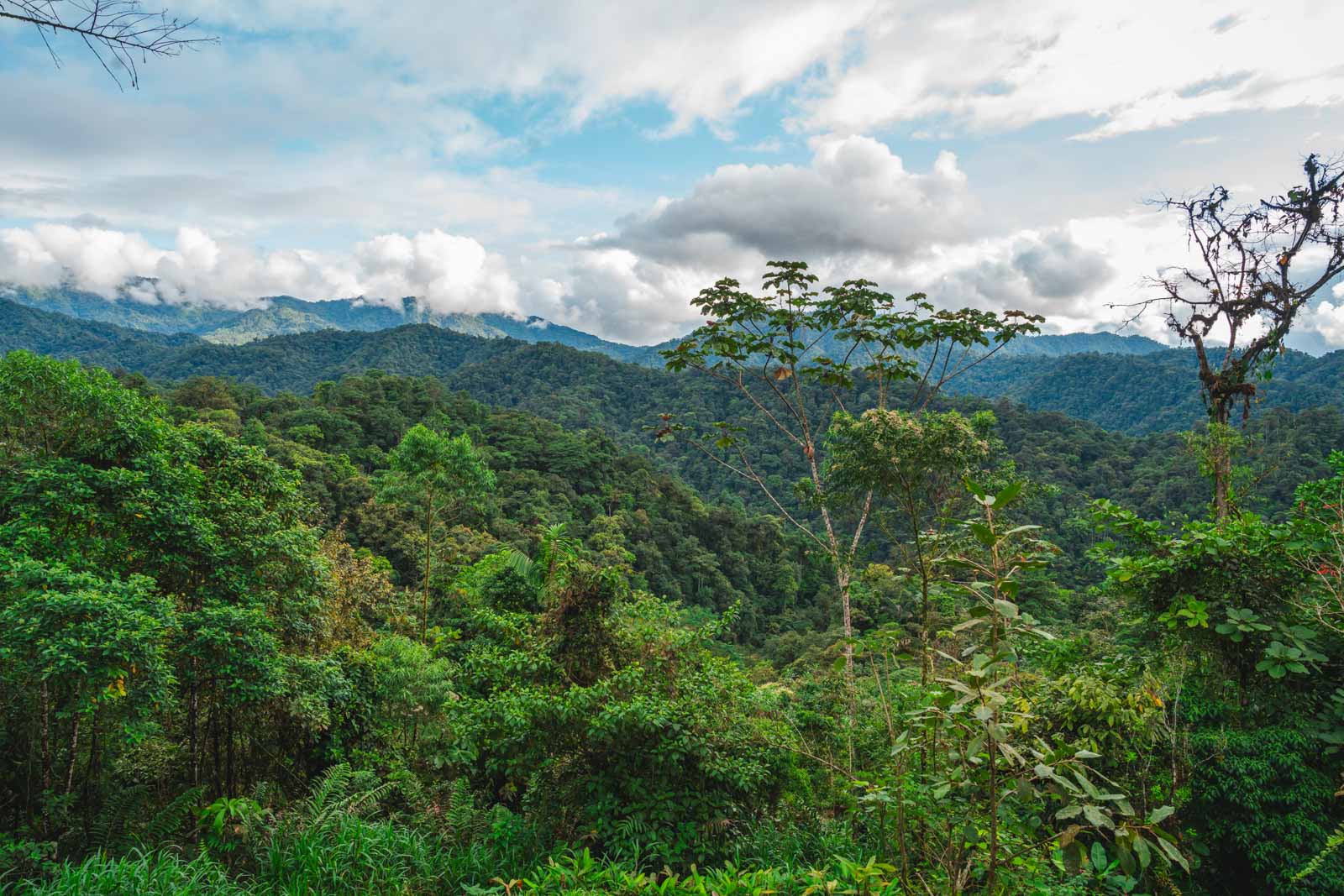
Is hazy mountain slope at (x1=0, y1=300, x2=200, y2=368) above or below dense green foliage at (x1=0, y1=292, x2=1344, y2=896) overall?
above

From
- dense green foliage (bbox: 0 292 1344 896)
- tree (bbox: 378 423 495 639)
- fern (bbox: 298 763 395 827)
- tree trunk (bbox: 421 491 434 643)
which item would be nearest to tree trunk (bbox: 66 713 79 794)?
dense green foliage (bbox: 0 292 1344 896)

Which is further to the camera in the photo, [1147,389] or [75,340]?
[75,340]

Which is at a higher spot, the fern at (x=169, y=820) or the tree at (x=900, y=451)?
the tree at (x=900, y=451)

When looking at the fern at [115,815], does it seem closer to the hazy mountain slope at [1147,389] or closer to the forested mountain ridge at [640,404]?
the forested mountain ridge at [640,404]

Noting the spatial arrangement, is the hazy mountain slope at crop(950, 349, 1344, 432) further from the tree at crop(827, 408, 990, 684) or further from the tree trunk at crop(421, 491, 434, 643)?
the tree trunk at crop(421, 491, 434, 643)

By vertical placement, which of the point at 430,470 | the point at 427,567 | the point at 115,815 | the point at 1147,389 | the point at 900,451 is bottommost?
the point at 115,815

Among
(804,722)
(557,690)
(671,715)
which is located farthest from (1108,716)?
(804,722)

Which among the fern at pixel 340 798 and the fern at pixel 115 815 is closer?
the fern at pixel 340 798

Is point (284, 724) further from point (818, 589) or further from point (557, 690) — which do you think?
point (818, 589)

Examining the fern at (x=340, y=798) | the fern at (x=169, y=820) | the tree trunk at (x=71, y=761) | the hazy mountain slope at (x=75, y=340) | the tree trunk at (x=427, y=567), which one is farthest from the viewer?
the hazy mountain slope at (x=75, y=340)

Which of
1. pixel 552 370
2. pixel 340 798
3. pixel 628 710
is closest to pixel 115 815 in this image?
pixel 340 798

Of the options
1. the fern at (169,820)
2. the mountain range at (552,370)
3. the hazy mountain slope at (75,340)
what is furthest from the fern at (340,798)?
the hazy mountain slope at (75,340)

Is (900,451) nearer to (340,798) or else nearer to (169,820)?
(340,798)

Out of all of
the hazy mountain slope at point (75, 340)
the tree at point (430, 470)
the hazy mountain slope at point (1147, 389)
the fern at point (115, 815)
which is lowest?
the fern at point (115, 815)
